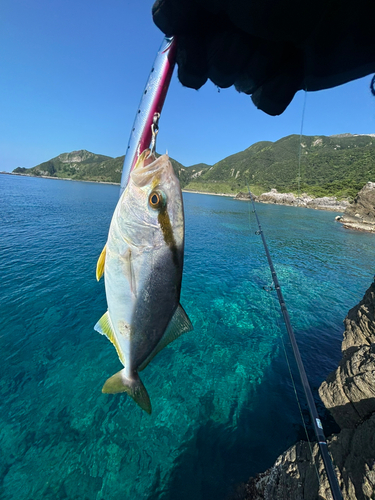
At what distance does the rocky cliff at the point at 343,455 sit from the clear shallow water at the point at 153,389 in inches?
42.4

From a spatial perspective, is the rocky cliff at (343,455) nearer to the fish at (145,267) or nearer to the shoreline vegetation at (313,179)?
the fish at (145,267)

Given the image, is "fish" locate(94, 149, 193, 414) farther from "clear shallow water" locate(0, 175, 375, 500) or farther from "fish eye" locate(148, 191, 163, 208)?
"clear shallow water" locate(0, 175, 375, 500)

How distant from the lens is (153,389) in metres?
7.07

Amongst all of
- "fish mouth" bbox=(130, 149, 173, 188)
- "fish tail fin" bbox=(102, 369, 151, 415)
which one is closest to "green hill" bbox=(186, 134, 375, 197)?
"fish mouth" bbox=(130, 149, 173, 188)

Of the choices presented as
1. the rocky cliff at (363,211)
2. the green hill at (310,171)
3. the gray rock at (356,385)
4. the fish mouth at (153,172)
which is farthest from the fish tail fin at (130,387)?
the green hill at (310,171)

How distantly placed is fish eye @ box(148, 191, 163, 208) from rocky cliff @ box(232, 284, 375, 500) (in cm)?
444

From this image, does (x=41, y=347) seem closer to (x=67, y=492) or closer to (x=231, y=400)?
(x=67, y=492)

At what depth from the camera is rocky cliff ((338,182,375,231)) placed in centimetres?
4433

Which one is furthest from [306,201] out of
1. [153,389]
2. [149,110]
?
[149,110]

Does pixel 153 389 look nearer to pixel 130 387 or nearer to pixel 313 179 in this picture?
pixel 130 387

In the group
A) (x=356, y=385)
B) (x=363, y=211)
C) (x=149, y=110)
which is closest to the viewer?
(x=149, y=110)

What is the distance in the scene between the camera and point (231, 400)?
690cm

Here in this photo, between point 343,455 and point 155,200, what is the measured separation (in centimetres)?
530

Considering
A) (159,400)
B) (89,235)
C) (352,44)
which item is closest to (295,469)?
(159,400)
